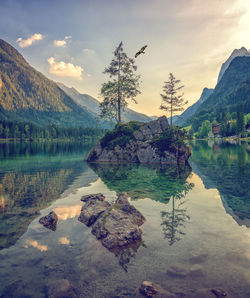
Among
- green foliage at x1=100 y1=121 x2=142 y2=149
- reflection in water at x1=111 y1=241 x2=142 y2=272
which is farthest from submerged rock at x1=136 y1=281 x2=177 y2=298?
green foliage at x1=100 y1=121 x2=142 y2=149

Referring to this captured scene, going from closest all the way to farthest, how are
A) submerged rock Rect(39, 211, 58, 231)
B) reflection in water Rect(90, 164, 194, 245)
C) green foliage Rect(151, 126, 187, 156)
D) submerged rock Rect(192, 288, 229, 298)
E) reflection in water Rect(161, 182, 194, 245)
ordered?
1. submerged rock Rect(192, 288, 229, 298)
2. reflection in water Rect(161, 182, 194, 245)
3. reflection in water Rect(90, 164, 194, 245)
4. submerged rock Rect(39, 211, 58, 231)
5. green foliage Rect(151, 126, 187, 156)

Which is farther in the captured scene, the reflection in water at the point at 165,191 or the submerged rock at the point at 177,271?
the reflection in water at the point at 165,191

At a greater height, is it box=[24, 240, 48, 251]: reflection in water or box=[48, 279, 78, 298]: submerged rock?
box=[48, 279, 78, 298]: submerged rock

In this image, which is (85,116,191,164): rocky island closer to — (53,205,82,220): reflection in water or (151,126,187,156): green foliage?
(151,126,187,156): green foliage

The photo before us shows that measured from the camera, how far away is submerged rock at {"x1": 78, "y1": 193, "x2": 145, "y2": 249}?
10.5 m

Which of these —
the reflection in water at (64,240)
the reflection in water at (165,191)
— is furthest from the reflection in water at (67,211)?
the reflection in water at (165,191)

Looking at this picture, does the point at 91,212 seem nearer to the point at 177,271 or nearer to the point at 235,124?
the point at 177,271

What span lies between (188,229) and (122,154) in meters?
33.0

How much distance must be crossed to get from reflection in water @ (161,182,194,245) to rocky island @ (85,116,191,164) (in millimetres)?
24556

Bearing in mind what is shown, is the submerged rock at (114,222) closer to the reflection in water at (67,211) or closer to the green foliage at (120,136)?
the reflection in water at (67,211)

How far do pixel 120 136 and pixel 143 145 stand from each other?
5931mm

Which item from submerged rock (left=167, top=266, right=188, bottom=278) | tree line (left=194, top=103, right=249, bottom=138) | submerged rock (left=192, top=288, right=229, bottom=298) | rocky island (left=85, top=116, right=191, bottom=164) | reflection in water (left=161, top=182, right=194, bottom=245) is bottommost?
reflection in water (left=161, top=182, right=194, bottom=245)

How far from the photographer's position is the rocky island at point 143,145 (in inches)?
1641

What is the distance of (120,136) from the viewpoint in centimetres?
4612
